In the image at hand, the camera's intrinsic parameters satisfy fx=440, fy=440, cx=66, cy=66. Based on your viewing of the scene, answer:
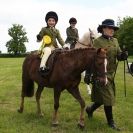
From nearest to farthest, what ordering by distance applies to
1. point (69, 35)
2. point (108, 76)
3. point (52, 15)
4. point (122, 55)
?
point (108, 76), point (122, 55), point (52, 15), point (69, 35)

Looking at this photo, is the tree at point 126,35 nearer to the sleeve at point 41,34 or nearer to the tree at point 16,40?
the tree at point 16,40

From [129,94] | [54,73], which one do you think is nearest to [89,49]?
[54,73]

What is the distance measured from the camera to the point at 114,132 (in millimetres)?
9039

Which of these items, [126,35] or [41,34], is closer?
[41,34]

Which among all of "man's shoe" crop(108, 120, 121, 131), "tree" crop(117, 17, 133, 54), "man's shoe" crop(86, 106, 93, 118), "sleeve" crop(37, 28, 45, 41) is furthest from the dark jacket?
"tree" crop(117, 17, 133, 54)

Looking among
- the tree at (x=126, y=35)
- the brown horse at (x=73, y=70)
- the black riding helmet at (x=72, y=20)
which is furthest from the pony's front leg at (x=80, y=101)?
the tree at (x=126, y=35)

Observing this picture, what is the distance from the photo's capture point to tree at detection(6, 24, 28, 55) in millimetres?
126069

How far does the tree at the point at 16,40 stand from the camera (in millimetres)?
126069

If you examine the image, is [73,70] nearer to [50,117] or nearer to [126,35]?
[50,117]

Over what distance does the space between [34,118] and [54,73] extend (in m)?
1.38

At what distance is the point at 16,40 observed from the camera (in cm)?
13012

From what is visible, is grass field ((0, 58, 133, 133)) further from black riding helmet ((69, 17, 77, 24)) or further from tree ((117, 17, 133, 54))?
tree ((117, 17, 133, 54))

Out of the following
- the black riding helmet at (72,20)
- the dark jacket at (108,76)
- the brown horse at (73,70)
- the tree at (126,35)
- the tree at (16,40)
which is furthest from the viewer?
A: the tree at (16,40)

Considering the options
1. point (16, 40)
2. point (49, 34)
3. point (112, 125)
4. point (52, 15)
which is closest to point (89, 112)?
point (112, 125)
